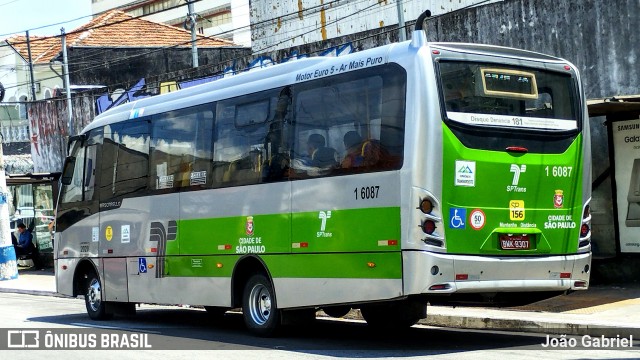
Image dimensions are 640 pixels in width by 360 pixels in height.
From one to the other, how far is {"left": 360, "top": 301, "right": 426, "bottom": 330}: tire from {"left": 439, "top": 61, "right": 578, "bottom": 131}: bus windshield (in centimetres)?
238

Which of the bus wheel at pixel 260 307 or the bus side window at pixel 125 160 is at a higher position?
the bus side window at pixel 125 160

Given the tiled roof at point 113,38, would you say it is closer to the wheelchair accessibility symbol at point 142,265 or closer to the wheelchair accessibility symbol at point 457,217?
the wheelchair accessibility symbol at point 142,265

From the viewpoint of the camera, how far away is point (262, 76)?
43.5ft

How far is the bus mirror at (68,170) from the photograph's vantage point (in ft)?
58.1

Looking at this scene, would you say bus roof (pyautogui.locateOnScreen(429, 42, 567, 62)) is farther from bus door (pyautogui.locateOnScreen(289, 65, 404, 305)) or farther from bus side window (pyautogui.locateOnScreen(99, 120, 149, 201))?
bus side window (pyautogui.locateOnScreen(99, 120, 149, 201))

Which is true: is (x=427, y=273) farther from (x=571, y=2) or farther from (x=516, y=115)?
(x=571, y=2)

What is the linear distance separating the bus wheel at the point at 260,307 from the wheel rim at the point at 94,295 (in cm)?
444

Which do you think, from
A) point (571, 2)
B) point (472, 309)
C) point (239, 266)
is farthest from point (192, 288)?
point (571, 2)

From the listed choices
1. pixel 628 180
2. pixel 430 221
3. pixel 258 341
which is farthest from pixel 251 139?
pixel 628 180

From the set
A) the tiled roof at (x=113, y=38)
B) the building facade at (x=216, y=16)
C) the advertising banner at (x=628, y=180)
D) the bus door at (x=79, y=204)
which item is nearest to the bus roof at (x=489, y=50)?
the advertising banner at (x=628, y=180)

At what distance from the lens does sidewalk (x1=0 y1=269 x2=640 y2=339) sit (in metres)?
12.5

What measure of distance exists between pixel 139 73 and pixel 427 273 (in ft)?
120

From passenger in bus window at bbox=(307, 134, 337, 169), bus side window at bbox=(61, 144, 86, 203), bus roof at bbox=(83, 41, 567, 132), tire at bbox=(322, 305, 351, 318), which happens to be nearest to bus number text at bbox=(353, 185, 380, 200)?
passenger in bus window at bbox=(307, 134, 337, 169)

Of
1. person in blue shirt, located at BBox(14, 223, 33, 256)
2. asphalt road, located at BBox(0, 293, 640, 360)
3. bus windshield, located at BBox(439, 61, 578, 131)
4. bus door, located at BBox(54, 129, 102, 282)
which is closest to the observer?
asphalt road, located at BBox(0, 293, 640, 360)
